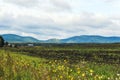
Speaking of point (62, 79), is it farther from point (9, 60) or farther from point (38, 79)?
point (9, 60)

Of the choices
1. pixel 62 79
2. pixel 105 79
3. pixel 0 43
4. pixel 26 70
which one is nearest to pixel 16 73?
pixel 26 70

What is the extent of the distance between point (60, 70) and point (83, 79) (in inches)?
110

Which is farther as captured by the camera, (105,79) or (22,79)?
(105,79)

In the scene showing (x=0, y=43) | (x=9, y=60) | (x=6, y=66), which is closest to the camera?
(x=6, y=66)

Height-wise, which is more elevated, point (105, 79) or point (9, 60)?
point (9, 60)

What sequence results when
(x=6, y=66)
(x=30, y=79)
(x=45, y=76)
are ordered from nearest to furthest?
(x=45, y=76) → (x=30, y=79) → (x=6, y=66)

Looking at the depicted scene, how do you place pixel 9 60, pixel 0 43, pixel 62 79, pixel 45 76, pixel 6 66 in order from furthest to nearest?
pixel 0 43, pixel 9 60, pixel 6 66, pixel 62 79, pixel 45 76

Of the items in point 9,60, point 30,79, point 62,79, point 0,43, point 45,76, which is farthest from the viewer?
point 0,43

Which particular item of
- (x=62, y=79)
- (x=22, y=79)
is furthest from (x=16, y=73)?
(x=62, y=79)

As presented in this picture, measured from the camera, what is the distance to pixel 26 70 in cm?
1233

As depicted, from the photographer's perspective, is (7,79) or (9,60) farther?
(9,60)

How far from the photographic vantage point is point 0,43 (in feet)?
260

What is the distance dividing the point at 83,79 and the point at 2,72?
274cm

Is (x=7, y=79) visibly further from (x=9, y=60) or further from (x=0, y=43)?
(x=0, y=43)
